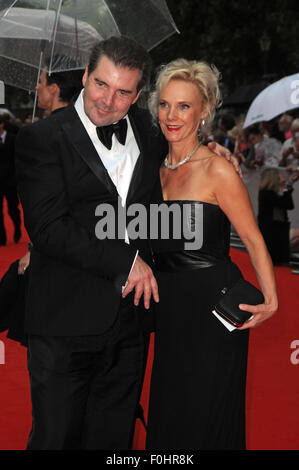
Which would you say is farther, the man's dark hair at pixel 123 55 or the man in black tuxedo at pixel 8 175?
the man in black tuxedo at pixel 8 175

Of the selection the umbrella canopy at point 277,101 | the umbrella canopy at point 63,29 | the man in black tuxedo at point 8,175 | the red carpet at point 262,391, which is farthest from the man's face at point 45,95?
the man in black tuxedo at point 8,175

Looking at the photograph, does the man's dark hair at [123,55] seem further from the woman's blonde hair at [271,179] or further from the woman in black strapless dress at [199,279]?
the woman's blonde hair at [271,179]

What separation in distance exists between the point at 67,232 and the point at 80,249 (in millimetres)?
84

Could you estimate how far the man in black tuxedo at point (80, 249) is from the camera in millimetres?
2881

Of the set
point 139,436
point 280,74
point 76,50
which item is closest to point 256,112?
point 76,50

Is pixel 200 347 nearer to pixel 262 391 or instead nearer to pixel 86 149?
pixel 86 149

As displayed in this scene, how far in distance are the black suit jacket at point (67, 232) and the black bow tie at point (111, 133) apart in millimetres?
91

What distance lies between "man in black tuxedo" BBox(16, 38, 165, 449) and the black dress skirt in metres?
0.21

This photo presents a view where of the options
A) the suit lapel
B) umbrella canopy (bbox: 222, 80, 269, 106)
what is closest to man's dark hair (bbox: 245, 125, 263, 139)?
umbrella canopy (bbox: 222, 80, 269, 106)

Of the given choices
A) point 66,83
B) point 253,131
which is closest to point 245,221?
point 66,83

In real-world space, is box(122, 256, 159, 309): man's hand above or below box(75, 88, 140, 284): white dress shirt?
below

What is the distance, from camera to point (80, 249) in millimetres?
2842

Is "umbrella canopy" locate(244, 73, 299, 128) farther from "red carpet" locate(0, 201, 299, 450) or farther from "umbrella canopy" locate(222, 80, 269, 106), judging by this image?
"umbrella canopy" locate(222, 80, 269, 106)

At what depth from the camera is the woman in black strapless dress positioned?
324 centimetres
